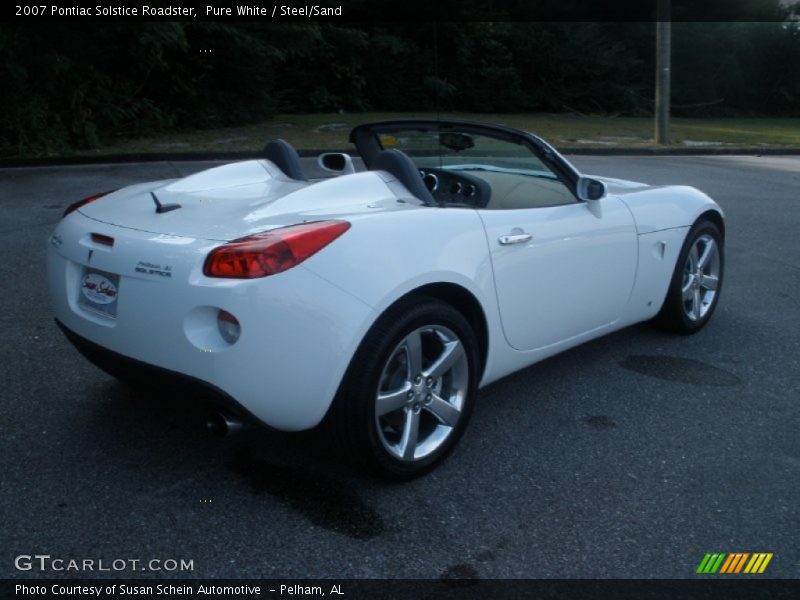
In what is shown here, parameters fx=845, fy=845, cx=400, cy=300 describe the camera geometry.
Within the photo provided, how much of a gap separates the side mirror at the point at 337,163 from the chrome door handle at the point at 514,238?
1.08 m

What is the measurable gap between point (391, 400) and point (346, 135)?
15855 mm

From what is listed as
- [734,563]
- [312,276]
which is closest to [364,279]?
[312,276]

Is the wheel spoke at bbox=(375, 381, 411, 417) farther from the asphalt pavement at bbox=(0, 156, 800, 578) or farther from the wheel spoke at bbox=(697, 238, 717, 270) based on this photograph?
the wheel spoke at bbox=(697, 238, 717, 270)

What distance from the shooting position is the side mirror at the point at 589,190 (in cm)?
388

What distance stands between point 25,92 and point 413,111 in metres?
14.5

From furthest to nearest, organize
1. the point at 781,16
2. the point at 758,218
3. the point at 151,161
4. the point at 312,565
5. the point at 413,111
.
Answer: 1. the point at 781,16
2. the point at 413,111
3. the point at 151,161
4. the point at 758,218
5. the point at 312,565

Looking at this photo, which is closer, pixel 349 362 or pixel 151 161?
pixel 349 362

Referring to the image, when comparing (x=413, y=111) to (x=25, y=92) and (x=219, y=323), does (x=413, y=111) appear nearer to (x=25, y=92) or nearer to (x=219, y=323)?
(x=25, y=92)

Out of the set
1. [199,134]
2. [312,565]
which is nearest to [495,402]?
[312,565]

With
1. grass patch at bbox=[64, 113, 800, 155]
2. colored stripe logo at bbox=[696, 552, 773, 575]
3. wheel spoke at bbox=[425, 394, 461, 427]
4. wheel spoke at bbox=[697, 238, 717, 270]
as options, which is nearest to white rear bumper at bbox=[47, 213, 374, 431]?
wheel spoke at bbox=[425, 394, 461, 427]

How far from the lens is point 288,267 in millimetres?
2709

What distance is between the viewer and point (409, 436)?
A: 3074 mm

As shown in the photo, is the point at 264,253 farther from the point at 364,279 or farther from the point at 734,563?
the point at 734,563

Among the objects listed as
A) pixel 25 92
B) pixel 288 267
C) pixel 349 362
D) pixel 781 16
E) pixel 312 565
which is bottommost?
pixel 312 565
